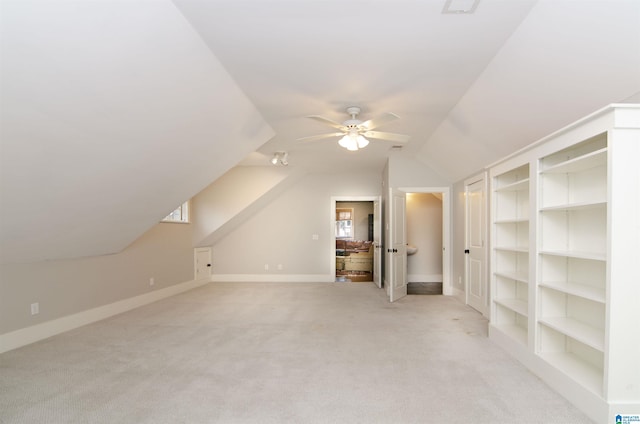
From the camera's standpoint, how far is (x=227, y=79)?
3.45 m

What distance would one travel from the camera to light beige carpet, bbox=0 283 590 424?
244cm

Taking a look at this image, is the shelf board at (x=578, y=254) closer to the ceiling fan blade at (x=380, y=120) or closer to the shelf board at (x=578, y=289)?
the shelf board at (x=578, y=289)

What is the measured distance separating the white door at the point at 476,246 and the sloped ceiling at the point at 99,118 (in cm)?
335

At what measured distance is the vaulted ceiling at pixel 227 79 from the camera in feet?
7.09

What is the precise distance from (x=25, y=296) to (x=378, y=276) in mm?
5853

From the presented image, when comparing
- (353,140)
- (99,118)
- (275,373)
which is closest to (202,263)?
Answer: (353,140)

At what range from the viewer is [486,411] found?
8.05ft

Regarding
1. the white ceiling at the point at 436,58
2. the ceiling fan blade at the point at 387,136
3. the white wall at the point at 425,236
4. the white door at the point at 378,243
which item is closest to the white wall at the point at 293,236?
the white door at the point at 378,243

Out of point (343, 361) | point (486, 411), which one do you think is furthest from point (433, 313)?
point (486, 411)

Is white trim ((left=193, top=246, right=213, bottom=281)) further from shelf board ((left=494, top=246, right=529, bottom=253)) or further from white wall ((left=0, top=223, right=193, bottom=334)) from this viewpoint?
shelf board ((left=494, top=246, right=529, bottom=253))

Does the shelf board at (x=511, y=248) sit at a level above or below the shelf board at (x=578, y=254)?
below

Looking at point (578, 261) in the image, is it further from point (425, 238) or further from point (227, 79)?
point (425, 238)

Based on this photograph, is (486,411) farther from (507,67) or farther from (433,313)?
(433,313)

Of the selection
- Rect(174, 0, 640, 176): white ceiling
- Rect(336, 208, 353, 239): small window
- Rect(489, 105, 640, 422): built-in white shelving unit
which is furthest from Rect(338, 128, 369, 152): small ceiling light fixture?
Rect(336, 208, 353, 239): small window
